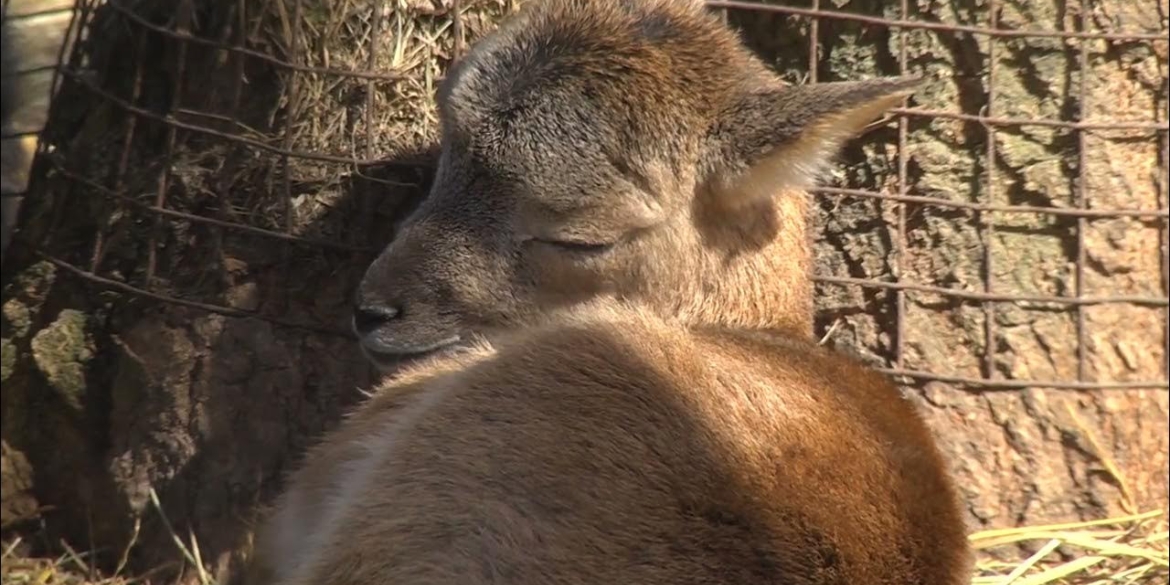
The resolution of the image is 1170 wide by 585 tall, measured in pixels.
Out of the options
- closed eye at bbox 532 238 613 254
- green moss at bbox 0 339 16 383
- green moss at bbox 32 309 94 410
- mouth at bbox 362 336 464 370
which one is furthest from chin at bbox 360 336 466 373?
green moss at bbox 0 339 16 383

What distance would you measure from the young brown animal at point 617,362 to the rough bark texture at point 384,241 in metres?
0.64

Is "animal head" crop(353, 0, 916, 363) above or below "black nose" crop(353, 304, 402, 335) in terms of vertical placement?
above

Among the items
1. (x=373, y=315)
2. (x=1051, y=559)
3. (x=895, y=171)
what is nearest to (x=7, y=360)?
(x=373, y=315)

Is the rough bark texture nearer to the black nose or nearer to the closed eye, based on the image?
the black nose

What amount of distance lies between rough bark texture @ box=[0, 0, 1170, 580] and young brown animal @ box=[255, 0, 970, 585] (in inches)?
25.3

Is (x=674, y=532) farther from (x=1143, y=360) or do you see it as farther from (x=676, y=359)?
(x=1143, y=360)

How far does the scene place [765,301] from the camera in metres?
5.08

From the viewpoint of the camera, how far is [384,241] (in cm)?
566

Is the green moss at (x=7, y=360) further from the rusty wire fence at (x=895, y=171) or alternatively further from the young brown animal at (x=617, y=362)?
the young brown animal at (x=617, y=362)

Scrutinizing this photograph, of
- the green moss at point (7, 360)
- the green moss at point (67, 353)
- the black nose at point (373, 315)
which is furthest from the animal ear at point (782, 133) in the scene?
the green moss at point (7, 360)

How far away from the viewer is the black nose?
4840 millimetres

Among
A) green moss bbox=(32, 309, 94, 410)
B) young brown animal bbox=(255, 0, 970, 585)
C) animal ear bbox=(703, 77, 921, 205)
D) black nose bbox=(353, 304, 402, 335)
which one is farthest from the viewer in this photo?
green moss bbox=(32, 309, 94, 410)

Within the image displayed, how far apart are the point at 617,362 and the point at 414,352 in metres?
0.96

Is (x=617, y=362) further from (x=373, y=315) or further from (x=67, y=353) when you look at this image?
(x=67, y=353)
